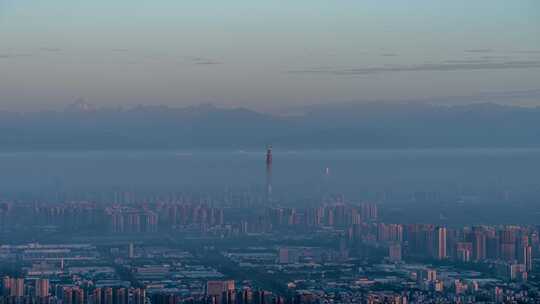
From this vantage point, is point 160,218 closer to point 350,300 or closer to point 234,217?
point 234,217

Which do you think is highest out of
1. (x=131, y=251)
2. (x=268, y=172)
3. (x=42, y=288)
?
(x=268, y=172)

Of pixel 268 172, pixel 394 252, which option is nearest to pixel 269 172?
pixel 268 172

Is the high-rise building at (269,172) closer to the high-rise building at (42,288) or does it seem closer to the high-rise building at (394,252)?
the high-rise building at (394,252)

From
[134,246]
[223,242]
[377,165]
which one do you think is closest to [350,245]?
[223,242]

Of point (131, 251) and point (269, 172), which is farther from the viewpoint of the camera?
point (269, 172)

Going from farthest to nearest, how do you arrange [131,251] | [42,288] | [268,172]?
[268,172] < [131,251] < [42,288]

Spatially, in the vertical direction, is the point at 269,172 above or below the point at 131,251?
above

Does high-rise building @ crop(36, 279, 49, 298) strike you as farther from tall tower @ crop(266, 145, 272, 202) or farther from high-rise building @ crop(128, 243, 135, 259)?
tall tower @ crop(266, 145, 272, 202)

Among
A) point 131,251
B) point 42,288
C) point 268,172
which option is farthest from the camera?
point 268,172

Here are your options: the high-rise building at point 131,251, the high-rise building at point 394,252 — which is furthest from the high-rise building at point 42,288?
the high-rise building at point 394,252

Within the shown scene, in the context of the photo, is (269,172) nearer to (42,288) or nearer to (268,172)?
(268,172)

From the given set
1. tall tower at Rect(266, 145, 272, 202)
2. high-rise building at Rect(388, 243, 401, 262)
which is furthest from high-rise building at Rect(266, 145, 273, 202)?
high-rise building at Rect(388, 243, 401, 262)

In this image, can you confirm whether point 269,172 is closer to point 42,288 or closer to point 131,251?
point 131,251
